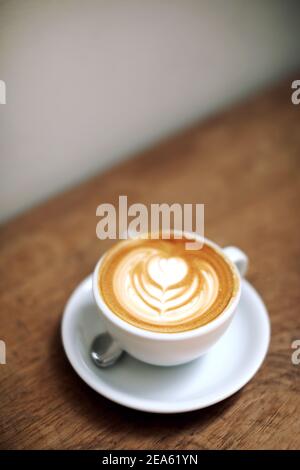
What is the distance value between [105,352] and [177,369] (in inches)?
3.4

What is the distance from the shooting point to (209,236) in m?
0.78

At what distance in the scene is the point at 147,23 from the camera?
876 millimetres

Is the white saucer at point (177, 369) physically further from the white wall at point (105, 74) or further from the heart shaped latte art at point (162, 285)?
the white wall at point (105, 74)

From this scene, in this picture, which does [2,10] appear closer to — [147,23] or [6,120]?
[6,120]

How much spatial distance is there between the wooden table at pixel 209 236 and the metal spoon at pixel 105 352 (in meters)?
0.04

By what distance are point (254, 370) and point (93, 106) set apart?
556mm

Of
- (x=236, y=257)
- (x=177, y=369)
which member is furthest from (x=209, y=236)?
(x=177, y=369)

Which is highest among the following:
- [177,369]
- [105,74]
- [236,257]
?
[105,74]

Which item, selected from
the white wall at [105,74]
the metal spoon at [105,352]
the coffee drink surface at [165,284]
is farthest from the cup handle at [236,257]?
the white wall at [105,74]

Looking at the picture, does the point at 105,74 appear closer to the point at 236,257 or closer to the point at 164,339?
the point at 236,257

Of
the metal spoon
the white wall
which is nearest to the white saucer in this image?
the metal spoon

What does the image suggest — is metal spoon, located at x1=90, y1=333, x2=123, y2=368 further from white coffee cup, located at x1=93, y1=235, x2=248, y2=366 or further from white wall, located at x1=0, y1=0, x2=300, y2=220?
white wall, located at x1=0, y1=0, x2=300, y2=220

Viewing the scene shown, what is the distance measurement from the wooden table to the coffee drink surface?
0.11 m

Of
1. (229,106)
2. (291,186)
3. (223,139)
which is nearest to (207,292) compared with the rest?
(291,186)
